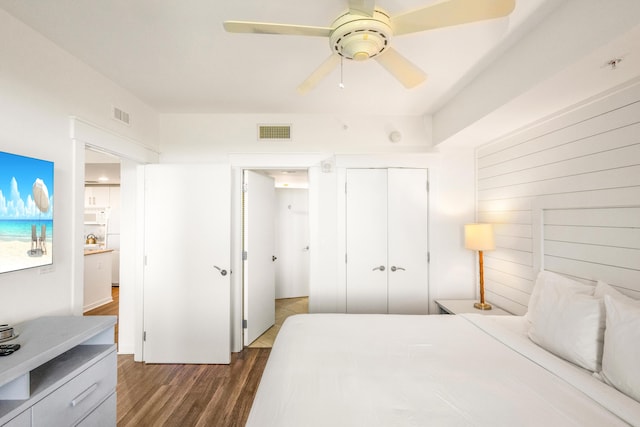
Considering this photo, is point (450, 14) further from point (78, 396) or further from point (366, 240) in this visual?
point (78, 396)

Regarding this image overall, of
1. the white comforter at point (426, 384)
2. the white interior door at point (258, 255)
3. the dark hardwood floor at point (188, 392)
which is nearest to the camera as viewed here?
the white comforter at point (426, 384)

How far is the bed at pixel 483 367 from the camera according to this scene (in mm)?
1049

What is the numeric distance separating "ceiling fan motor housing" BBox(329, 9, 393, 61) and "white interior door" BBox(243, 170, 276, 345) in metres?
2.06

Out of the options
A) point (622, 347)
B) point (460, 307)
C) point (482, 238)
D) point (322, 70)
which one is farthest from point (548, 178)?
point (322, 70)

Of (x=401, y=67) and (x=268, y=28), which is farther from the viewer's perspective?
(x=401, y=67)

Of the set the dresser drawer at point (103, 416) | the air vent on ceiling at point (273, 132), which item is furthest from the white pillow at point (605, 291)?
the dresser drawer at point (103, 416)

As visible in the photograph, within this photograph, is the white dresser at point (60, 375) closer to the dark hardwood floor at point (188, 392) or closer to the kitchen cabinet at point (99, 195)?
the dark hardwood floor at point (188, 392)

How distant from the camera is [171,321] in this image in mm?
2752

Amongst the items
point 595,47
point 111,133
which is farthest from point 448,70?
point 111,133

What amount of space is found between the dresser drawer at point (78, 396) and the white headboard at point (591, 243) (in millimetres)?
3021

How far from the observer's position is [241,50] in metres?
1.86

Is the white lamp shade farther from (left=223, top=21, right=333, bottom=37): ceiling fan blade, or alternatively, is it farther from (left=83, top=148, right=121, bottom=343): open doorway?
(left=83, top=148, right=121, bottom=343): open doorway

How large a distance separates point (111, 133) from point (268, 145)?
1.42m

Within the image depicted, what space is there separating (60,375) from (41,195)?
41.5 inches
